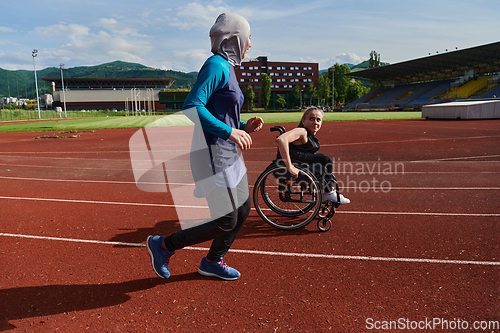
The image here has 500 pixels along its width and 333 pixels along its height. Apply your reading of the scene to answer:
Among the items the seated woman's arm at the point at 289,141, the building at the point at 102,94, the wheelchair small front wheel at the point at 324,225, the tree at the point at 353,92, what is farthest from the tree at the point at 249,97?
the wheelchair small front wheel at the point at 324,225

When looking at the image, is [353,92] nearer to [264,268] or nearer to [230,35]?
[264,268]

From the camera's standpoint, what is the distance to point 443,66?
2463 inches

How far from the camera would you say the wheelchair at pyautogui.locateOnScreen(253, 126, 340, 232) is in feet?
13.9

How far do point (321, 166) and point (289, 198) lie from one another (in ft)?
1.97

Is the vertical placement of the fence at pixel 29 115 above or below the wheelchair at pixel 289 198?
above

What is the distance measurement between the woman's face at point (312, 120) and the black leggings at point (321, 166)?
0.35 metres

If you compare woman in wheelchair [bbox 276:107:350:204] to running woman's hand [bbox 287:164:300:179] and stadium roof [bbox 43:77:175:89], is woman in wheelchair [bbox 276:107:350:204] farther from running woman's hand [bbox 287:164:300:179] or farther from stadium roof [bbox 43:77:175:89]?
stadium roof [bbox 43:77:175:89]

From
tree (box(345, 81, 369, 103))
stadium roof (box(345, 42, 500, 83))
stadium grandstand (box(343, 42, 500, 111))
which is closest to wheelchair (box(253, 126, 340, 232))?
stadium grandstand (box(343, 42, 500, 111))

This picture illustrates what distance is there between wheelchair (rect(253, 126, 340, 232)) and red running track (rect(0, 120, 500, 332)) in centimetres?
19

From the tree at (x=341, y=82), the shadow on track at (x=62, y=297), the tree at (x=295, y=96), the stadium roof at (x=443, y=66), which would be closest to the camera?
the shadow on track at (x=62, y=297)

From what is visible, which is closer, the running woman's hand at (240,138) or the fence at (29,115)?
the running woman's hand at (240,138)

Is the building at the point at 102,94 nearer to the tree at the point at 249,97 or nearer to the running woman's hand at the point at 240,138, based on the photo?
the tree at the point at 249,97

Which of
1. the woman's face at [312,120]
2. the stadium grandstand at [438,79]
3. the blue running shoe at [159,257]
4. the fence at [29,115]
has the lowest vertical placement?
the blue running shoe at [159,257]

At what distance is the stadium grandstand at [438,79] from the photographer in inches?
2089
